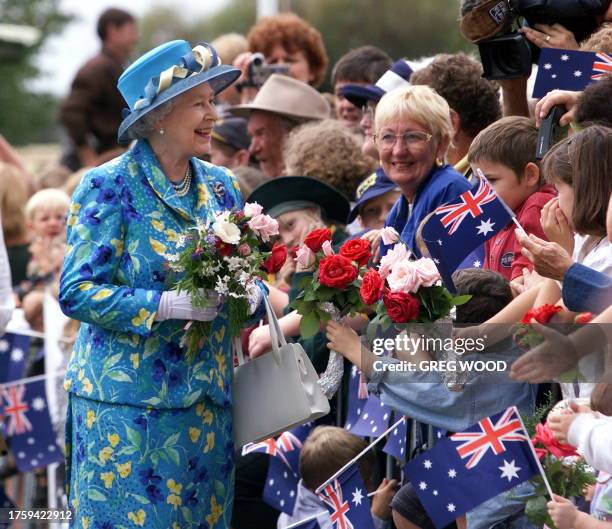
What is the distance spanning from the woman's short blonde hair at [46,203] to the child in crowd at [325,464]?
3.37 metres

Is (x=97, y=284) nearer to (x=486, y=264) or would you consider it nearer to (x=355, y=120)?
(x=486, y=264)

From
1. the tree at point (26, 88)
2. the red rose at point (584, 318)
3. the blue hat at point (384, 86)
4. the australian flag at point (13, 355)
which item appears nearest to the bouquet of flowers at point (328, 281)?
the red rose at point (584, 318)

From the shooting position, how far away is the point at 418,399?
506cm

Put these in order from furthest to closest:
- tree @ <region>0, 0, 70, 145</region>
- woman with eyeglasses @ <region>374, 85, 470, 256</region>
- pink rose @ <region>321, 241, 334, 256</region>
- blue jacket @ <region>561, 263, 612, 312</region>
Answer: tree @ <region>0, 0, 70, 145</region> → woman with eyeglasses @ <region>374, 85, 470, 256</region> → pink rose @ <region>321, 241, 334, 256</region> → blue jacket @ <region>561, 263, 612, 312</region>

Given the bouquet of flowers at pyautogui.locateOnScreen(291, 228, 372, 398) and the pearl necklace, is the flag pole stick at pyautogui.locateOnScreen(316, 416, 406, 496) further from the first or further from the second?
the pearl necklace

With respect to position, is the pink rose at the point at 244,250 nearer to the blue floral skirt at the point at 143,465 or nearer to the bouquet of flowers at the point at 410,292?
the bouquet of flowers at the point at 410,292

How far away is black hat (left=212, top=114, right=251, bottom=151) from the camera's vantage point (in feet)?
28.2

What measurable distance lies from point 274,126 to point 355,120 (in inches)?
20.1

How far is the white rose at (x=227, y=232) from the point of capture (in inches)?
192

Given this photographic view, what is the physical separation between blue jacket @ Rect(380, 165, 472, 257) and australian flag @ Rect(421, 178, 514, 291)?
0.23m

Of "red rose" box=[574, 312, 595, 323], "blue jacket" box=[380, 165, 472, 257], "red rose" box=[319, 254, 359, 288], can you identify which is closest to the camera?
"red rose" box=[574, 312, 595, 323]

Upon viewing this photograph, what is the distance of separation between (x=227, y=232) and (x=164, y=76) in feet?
2.38

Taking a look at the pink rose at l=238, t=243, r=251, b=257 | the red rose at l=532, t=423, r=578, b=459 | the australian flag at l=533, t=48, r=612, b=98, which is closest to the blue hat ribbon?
the pink rose at l=238, t=243, r=251, b=257

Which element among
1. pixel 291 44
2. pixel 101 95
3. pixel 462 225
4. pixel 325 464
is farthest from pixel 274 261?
pixel 101 95
